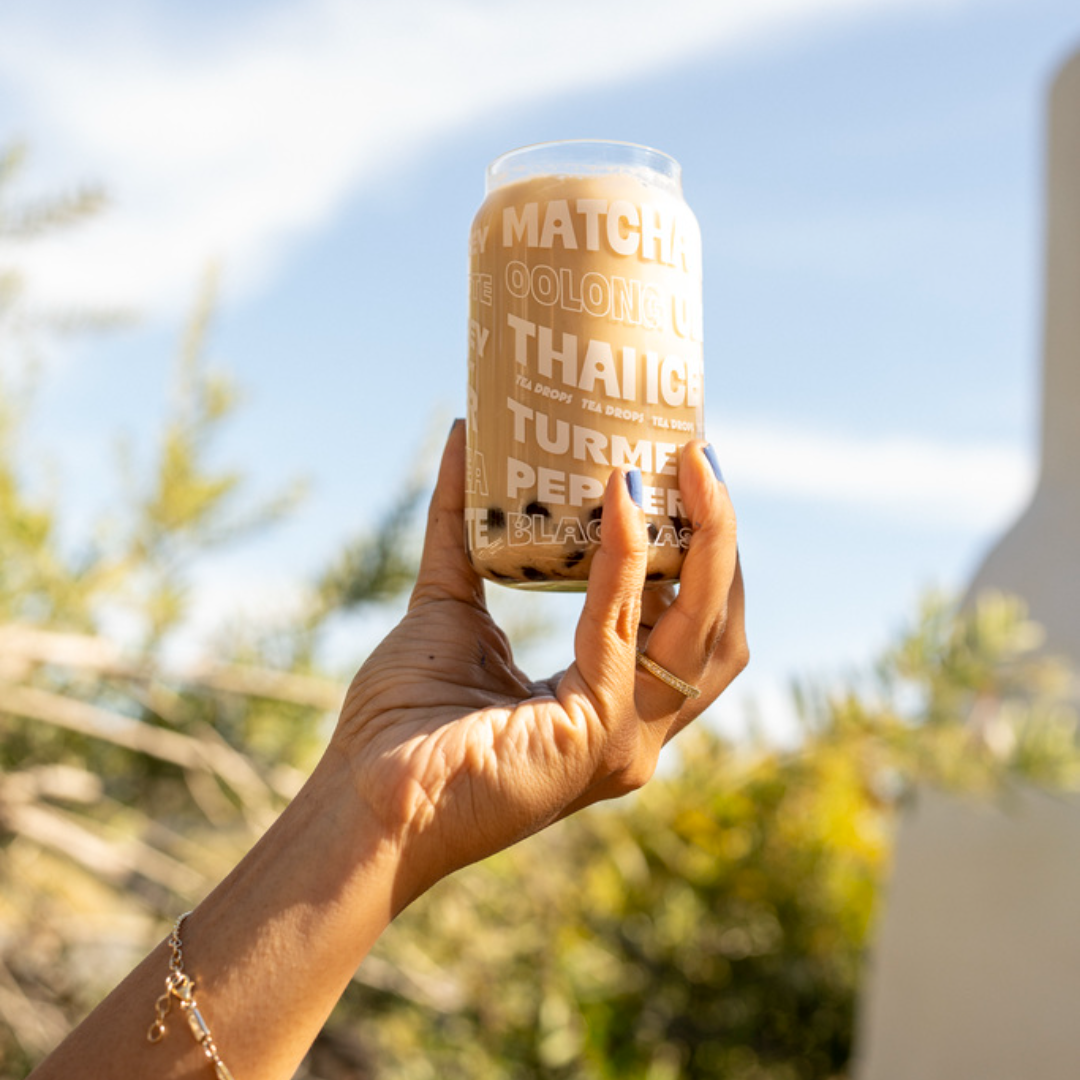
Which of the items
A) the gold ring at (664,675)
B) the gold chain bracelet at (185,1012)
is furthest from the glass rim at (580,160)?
the gold chain bracelet at (185,1012)

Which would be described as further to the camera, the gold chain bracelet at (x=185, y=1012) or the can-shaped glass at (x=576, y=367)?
the can-shaped glass at (x=576, y=367)

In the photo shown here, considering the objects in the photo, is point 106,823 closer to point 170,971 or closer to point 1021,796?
point 170,971

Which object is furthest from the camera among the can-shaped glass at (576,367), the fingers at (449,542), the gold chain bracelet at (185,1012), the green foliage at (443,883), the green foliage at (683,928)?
the green foliage at (683,928)

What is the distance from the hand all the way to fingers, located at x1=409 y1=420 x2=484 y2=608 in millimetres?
45

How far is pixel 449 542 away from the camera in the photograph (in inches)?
43.3

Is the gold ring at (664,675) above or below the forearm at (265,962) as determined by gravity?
above

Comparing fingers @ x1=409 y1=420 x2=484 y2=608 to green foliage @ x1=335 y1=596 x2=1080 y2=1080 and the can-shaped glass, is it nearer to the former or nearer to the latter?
the can-shaped glass

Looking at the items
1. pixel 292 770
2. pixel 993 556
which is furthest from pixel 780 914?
pixel 292 770

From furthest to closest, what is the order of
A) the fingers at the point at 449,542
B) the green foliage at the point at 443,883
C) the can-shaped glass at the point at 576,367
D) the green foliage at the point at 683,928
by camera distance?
the green foliage at the point at 683,928 → the green foliage at the point at 443,883 → the fingers at the point at 449,542 → the can-shaped glass at the point at 576,367

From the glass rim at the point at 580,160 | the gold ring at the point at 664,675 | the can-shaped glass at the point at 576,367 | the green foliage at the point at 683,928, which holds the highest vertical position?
the glass rim at the point at 580,160

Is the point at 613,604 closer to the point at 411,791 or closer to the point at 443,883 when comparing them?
the point at 411,791

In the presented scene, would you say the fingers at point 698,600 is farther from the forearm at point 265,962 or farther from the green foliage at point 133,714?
the green foliage at point 133,714

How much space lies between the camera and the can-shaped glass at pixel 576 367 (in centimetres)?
91

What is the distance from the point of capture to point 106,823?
232 cm
